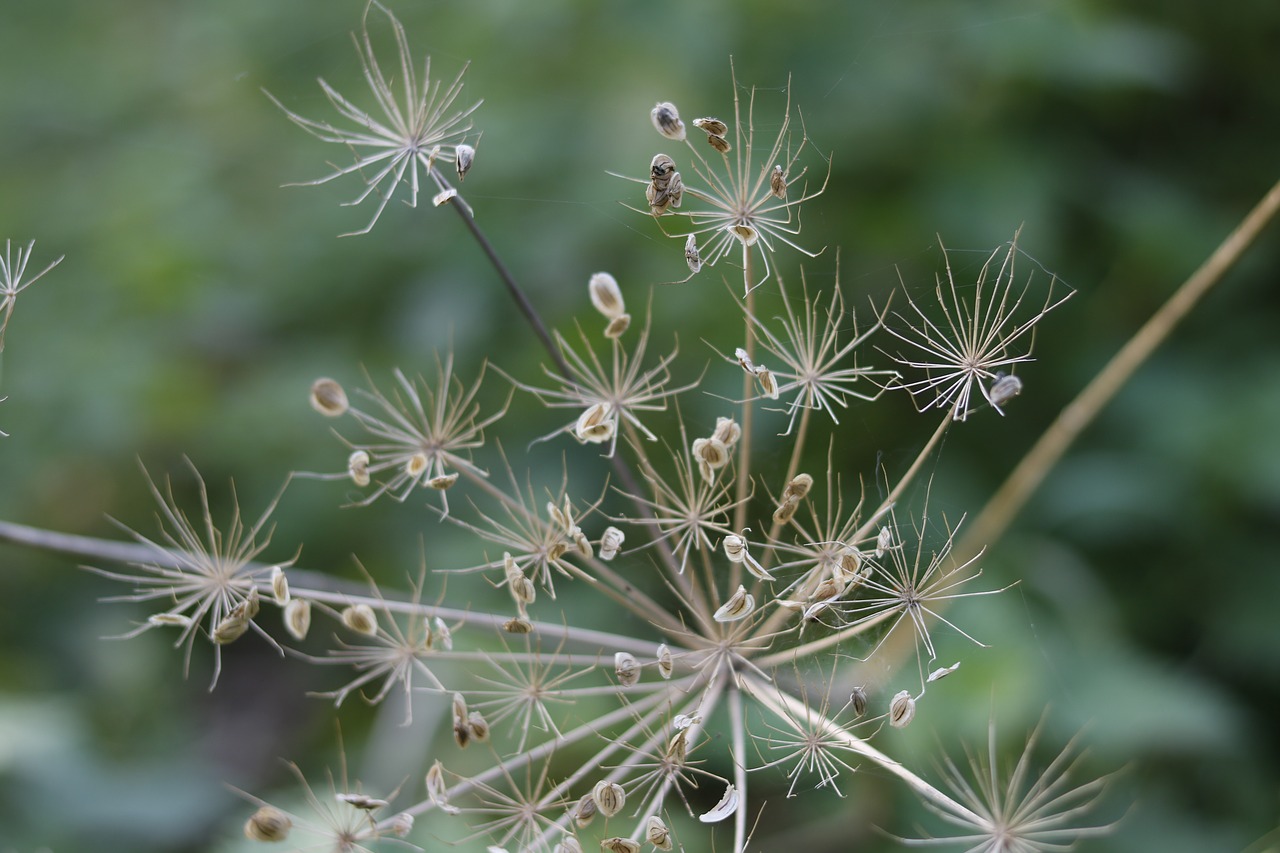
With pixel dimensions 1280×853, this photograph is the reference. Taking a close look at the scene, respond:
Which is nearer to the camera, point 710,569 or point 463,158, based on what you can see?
point 463,158

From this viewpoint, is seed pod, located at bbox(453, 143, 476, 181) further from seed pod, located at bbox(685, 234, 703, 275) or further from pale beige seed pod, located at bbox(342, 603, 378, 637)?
pale beige seed pod, located at bbox(342, 603, 378, 637)

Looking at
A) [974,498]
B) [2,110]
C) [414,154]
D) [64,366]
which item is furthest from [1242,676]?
[2,110]

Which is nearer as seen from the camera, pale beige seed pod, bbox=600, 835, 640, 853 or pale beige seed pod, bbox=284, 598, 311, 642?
pale beige seed pod, bbox=600, 835, 640, 853

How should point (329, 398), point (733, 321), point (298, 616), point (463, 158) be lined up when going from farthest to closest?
point (733, 321), point (329, 398), point (298, 616), point (463, 158)

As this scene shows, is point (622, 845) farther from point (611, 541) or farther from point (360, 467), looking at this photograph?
point (360, 467)

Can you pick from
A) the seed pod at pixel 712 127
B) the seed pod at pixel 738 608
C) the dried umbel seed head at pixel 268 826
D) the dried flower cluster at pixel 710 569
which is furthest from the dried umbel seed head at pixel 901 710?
the dried umbel seed head at pixel 268 826

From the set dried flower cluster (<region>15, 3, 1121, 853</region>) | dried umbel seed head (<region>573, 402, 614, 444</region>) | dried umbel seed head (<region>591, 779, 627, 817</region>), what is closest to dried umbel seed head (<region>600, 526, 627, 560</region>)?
dried flower cluster (<region>15, 3, 1121, 853</region>)

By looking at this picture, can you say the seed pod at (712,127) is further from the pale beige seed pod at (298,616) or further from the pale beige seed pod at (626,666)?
the pale beige seed pod at (298,616)

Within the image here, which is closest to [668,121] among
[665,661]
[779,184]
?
[779,184]
